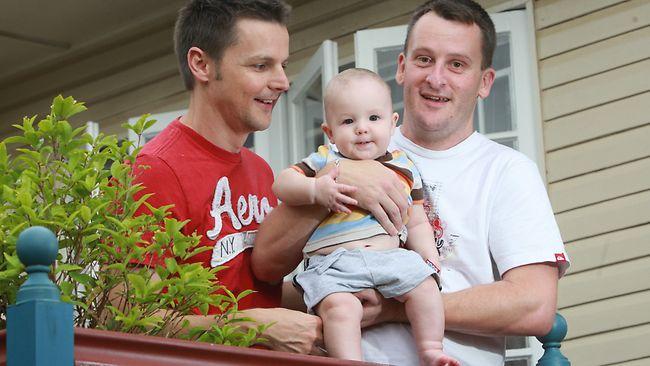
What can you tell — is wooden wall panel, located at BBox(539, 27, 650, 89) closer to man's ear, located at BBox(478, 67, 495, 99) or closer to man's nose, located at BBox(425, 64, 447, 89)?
man's ear, located at BBox(478, 67, 495, 99)

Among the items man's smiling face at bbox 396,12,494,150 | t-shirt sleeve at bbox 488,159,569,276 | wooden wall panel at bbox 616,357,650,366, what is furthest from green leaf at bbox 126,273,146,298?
wooden wall panel at bbox 616,357,650,366

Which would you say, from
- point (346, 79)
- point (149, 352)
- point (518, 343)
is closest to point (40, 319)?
point (149, 352)

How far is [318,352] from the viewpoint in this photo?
9.69 feet

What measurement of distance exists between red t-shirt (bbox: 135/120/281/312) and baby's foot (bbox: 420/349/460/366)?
492 millimetres

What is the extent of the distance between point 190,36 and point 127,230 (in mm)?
1129

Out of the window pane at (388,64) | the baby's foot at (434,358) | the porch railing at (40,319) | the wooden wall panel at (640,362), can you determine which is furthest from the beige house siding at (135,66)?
the porch railing at (40,319)

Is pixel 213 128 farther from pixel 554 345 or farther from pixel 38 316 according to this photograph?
pixel 38 316

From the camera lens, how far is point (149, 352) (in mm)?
2182

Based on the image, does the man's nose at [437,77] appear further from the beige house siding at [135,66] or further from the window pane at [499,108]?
the beige house siding at [135,66]

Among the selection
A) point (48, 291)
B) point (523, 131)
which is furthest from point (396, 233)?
point (523, 131)

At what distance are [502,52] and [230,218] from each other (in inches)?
133

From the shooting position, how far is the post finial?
198 cm

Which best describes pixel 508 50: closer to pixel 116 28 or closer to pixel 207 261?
pixel 116 28

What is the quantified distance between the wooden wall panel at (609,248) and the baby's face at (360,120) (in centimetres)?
289
